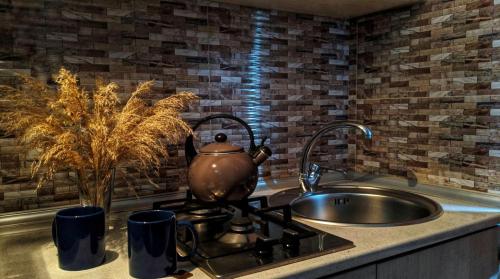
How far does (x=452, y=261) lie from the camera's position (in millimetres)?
1029

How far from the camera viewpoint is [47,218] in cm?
111

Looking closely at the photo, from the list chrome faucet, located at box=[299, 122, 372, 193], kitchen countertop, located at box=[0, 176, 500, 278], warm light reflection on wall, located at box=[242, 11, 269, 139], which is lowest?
kitchen countertop, located at box=[0, 176, 500, 278]

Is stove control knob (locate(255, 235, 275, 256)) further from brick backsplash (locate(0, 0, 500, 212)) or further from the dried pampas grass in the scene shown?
brick backsplash (locate(0, 0, 500, 212))

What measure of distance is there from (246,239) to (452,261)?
1.89 ft

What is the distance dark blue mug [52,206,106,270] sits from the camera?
2.54ft

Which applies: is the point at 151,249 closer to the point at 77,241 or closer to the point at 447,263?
the point at 77,241

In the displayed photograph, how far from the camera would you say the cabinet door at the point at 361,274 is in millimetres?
834

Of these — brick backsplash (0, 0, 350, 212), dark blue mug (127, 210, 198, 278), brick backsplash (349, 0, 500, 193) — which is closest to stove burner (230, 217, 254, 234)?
dark blue mug (127, 210, 198, 278)

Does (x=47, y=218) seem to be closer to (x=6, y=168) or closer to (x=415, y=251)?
(x=6, y=168)

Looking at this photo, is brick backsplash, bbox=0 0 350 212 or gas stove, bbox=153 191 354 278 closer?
gas stove, bbox=153 191 354 278

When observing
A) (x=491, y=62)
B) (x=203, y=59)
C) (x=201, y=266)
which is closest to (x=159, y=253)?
(x=201, y=266)

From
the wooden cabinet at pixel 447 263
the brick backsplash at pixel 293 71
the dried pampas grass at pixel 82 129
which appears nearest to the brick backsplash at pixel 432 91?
the brick backsplash at pixel 293 71

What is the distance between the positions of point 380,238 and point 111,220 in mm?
753

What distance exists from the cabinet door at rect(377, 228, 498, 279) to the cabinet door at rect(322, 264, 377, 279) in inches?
0.7
